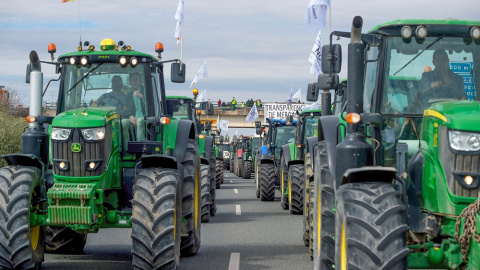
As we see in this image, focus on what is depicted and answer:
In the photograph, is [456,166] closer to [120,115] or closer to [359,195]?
[359,195]

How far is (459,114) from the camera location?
23.3 ft

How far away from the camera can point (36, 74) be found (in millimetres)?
10820

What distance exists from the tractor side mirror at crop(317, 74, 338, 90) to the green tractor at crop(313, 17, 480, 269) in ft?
0.03

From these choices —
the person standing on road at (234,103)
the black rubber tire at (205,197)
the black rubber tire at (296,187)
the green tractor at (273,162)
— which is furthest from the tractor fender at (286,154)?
the person standing on road at (234,103)

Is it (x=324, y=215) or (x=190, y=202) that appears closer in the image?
(x=324, y=215)

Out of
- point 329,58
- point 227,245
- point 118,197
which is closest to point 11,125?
point 227,245

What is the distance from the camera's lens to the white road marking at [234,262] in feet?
36.2

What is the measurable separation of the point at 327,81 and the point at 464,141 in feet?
7.00

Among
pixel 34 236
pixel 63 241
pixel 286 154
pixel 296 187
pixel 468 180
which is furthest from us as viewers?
pixel 286 154

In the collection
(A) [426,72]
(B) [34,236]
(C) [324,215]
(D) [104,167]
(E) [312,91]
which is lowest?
(B) [34,236]

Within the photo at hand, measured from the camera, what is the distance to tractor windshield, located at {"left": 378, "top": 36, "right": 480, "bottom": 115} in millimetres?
8141

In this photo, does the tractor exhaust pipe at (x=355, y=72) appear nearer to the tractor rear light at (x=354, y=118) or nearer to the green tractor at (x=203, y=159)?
the tractor rear light at (x=354, y=118)

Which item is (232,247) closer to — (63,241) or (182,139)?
(182,139)

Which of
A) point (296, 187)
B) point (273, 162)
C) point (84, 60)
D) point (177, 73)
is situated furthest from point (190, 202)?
point (273, 162)
